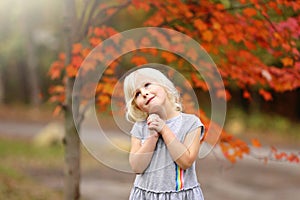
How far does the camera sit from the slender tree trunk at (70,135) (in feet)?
14.7

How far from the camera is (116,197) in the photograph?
7867 millimetres

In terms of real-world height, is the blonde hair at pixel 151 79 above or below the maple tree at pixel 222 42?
below

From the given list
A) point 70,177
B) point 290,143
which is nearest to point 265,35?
point 70,177

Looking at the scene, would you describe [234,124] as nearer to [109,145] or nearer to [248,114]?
[248,114]

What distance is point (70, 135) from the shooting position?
4520 millimetres

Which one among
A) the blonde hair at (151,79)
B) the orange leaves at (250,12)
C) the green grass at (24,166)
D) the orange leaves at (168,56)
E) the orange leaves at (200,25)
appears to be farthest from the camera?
the green grass at (24,166)

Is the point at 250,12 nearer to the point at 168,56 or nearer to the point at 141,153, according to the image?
the point at 168,56

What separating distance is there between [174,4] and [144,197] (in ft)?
7.10

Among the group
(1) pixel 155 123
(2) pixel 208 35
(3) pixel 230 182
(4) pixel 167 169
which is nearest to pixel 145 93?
(1) pixel 155 123

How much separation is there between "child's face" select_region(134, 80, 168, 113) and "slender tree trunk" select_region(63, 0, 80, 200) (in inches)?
81.9

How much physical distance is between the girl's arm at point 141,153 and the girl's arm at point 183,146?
7cm

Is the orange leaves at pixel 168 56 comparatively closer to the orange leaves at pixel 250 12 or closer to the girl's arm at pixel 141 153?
the orange leaves at pixel 250 12

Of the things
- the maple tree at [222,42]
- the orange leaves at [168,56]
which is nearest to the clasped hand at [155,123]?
the maple tree at [222,42]

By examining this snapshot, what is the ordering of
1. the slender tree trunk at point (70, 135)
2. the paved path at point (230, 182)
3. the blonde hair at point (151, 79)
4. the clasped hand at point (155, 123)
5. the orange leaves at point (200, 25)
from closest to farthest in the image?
the clasped hand at point (155, 123) → the blonde hair at point (151, 79) → the orange leaves at point (200, 25) → the slender tree trunk at point (70, 135) → the paved path at point (230, 182)
